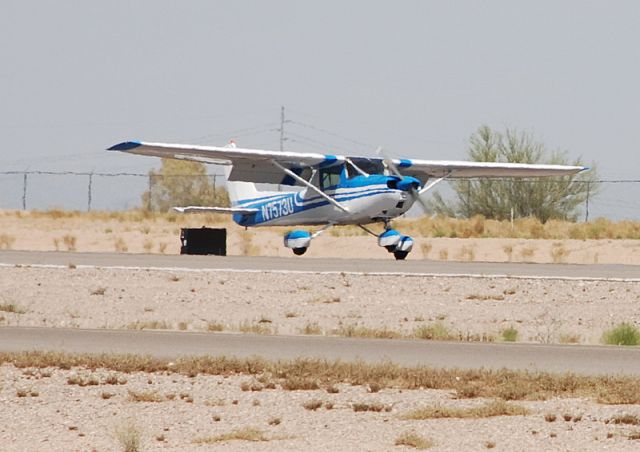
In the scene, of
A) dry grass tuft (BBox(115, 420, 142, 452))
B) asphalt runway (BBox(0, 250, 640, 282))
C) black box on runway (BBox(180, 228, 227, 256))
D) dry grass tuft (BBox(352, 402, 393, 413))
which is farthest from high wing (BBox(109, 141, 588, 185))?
dry grass tuft (BBox(115, 420, 142, 452))

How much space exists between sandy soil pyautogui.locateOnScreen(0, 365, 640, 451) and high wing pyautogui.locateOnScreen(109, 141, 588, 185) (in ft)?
82.2

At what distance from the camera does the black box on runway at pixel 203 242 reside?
1601 inches

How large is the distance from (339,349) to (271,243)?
124 feet

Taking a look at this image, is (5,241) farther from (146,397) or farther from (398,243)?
(146,397)

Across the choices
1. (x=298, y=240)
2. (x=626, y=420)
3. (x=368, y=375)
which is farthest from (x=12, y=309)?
(x=298, y=240)

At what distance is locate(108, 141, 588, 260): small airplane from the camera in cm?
4078

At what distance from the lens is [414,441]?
1116cm

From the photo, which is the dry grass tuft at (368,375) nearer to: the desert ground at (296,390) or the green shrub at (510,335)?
the desert ground at (296,390)

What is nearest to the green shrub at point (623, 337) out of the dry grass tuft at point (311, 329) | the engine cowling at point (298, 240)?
the dry grass tuft at point (311, 329)

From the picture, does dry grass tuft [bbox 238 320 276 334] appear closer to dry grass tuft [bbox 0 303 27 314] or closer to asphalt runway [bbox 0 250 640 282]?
dry grass tuft [bbox 0 303 27 314]

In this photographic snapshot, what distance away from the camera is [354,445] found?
11195 mm

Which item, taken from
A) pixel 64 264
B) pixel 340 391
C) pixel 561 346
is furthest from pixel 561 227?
pixel 340 391

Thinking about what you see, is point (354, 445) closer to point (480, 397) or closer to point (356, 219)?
point (480, 397)

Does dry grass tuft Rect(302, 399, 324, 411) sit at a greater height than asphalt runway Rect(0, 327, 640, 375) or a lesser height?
lesser
